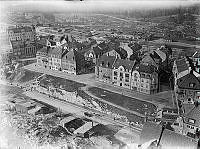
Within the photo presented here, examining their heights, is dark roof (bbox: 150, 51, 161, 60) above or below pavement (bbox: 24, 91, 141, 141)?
above

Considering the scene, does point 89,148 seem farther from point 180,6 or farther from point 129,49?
point 180,6

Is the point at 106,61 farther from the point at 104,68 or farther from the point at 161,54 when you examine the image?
the point at 161,54

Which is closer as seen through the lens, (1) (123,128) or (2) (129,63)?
(1) (123,128)

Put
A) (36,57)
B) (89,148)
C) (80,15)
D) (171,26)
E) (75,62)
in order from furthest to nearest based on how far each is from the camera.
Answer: (36,57), (75,62), (80,15), (171,26), (89,148)

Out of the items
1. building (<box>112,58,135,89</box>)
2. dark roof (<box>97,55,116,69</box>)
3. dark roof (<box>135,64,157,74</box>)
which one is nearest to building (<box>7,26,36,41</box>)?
dark roof (<box>97,55,116,69</box>)

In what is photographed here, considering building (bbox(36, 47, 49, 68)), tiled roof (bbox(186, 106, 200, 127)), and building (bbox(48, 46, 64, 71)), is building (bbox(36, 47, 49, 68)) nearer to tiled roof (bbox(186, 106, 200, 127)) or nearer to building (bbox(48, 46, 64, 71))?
building (bbox(48, 46, 64, 71))

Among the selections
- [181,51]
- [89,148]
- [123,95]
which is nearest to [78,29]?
[123,95]
